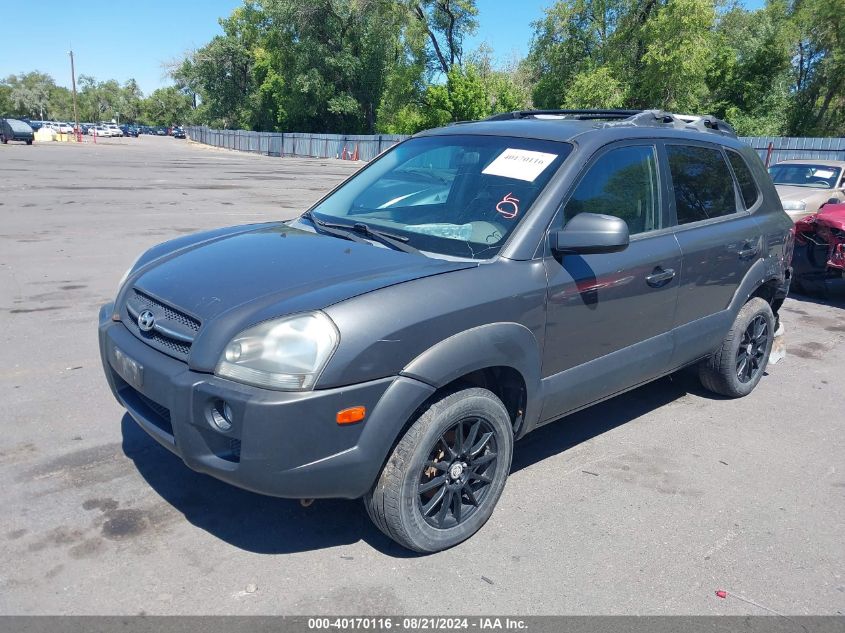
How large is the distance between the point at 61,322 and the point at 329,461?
4.62 meters

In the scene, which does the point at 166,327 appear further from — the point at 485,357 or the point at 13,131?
the point at 13,131

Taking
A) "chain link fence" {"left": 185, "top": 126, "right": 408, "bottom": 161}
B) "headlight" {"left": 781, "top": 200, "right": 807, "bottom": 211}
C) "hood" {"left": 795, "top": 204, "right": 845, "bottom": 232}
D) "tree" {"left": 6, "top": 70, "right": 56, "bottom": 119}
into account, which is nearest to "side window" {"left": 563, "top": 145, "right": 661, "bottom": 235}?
"hood" {"left": 795, "top": 204, "right": 845, "bottom": 232}

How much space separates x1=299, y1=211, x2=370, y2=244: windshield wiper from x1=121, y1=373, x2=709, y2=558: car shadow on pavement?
1.34 metres

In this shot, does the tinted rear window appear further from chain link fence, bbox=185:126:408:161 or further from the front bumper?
the front bumper

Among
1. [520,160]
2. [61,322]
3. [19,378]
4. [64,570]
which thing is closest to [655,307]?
[520,160]

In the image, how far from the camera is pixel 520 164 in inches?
145

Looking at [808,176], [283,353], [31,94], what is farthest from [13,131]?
[31,94]

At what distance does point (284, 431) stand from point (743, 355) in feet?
12.7

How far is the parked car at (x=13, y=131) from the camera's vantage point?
48156 millimetres

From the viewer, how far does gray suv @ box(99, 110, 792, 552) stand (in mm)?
2658

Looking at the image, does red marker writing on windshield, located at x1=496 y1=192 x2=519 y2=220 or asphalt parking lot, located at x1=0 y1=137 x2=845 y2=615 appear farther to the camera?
red marker writing on windshield, located at x1=496 y1=192 x2=519 y2=220

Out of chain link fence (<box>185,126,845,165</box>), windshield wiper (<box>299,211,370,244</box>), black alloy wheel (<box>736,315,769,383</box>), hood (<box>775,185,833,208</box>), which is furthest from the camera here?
chain link fence (<box>185,126,845,165</box>)

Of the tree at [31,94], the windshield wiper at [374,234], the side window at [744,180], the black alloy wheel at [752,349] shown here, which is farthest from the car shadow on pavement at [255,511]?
the tree at [31,94]

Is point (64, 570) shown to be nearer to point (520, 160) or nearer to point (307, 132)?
point (520, 160)
